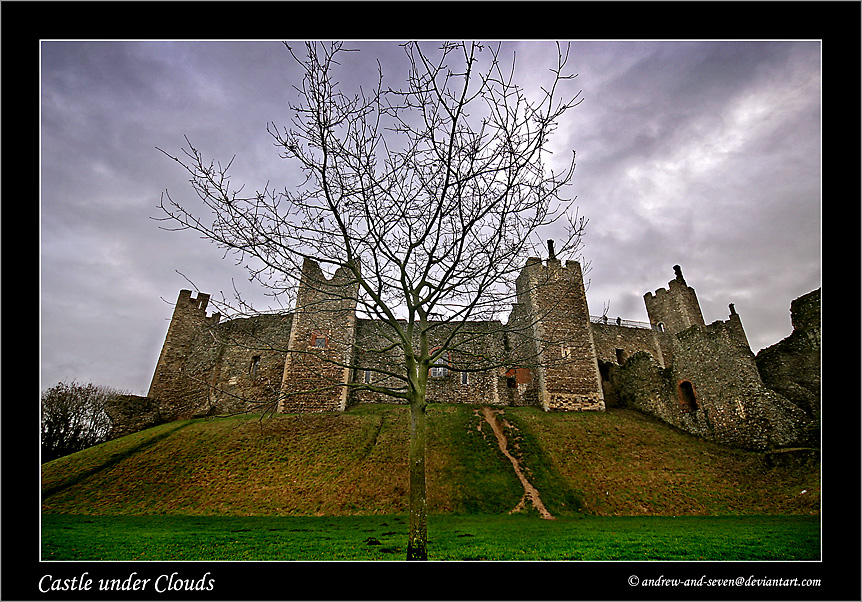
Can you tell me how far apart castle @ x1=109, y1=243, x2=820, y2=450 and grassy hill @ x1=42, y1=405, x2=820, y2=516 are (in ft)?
6.60

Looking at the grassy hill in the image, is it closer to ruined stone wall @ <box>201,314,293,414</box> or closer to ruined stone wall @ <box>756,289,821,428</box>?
ruined stone wall @ <box>756,289,821,428</box>

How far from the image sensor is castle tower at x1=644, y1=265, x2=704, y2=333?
3525 cm

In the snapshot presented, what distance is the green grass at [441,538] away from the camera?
6.82m

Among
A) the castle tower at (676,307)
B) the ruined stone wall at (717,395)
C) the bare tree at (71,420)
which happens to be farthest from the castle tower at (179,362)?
the castle tower at (676,307)

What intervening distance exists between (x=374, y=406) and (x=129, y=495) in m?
12.2

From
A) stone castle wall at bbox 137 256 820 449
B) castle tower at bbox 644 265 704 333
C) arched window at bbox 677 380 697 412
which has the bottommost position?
arched window at bbox 677 380 697 412

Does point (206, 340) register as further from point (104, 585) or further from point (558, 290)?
point (104, 585)

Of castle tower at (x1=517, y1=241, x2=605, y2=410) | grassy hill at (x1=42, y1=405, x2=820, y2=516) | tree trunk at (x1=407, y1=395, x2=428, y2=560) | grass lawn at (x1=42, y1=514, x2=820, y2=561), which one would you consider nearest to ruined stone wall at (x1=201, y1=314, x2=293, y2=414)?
grassy hill at (x1=42, y1=405, x2=820, y2=516)

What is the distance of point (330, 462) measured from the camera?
52.6 feet

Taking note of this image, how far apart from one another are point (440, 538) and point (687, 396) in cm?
1916

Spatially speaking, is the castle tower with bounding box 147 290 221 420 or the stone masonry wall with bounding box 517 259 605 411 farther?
the castle tower with bounding box 147 290 221 420

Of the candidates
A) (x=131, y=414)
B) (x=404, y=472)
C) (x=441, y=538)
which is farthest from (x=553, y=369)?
(x=131, y=414)

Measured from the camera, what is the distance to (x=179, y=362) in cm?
2881

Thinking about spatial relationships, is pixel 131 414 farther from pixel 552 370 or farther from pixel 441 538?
pixel 552 370
